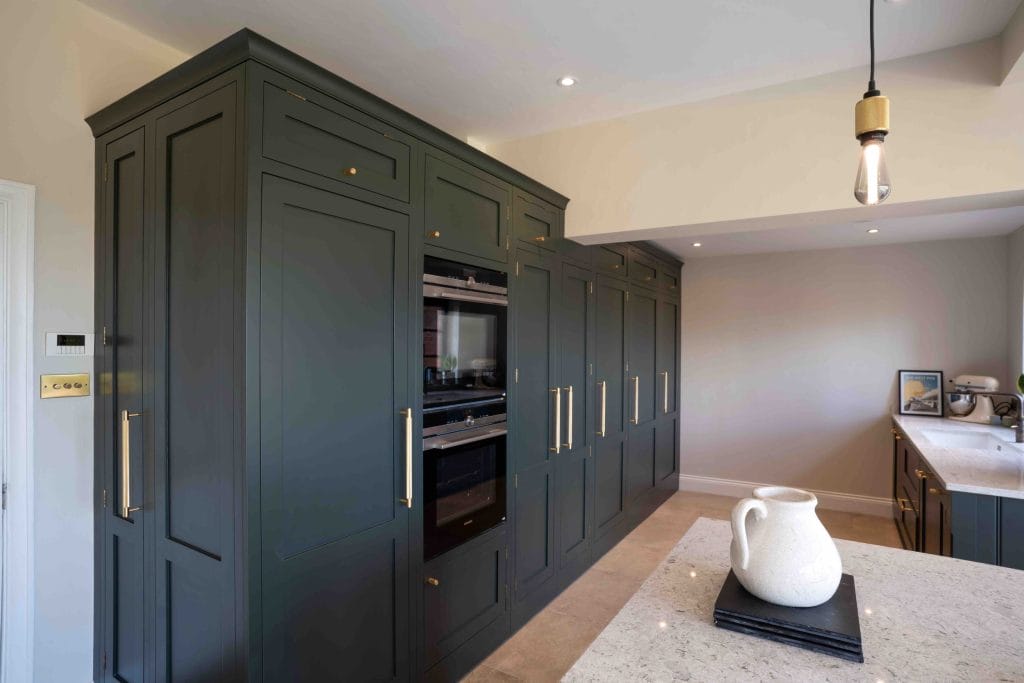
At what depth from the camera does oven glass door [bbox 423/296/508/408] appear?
2.18m

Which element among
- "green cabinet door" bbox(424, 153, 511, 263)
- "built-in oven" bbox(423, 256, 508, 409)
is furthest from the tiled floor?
"green cabinet door" bbox(424, 153, 511, 263)

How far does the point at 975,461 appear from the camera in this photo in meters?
2.61

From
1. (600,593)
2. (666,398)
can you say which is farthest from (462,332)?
(666,398)

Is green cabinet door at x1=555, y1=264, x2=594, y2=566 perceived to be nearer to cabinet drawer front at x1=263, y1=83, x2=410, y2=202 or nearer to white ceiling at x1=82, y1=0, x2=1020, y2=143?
white ceiling at x1=82, y1=0, x2=1020, y2=143

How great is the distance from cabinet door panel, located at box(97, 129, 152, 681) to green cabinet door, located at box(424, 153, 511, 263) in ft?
3.32

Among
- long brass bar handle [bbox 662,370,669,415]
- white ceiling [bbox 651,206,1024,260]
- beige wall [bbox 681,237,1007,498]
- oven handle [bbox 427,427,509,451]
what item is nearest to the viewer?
oven handle [bbox 427,427,509,451]

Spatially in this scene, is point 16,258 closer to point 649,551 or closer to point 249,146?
point 249,146

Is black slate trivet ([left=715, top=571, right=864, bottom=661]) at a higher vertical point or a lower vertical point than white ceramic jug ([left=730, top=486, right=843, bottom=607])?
lower

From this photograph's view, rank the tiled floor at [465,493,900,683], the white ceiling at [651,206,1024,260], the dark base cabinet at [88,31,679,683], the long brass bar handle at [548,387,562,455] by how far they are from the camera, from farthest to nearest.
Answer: the white ceiling at [651,206,1024,260] → the long brass bar handle at [548,387,562,455] → the tiled floor at [465,493,900,683] → the dark base cabinet at [88,31,679,683]

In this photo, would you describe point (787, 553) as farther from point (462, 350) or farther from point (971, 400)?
point (971, 400)

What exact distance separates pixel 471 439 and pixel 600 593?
60.6 inches

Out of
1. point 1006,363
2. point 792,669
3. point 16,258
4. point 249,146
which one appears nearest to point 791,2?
point 249,146

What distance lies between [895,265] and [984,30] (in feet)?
10.0

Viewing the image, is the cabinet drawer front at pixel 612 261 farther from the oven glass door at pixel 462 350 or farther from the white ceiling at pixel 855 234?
the oven glass door at pixel 462 350
